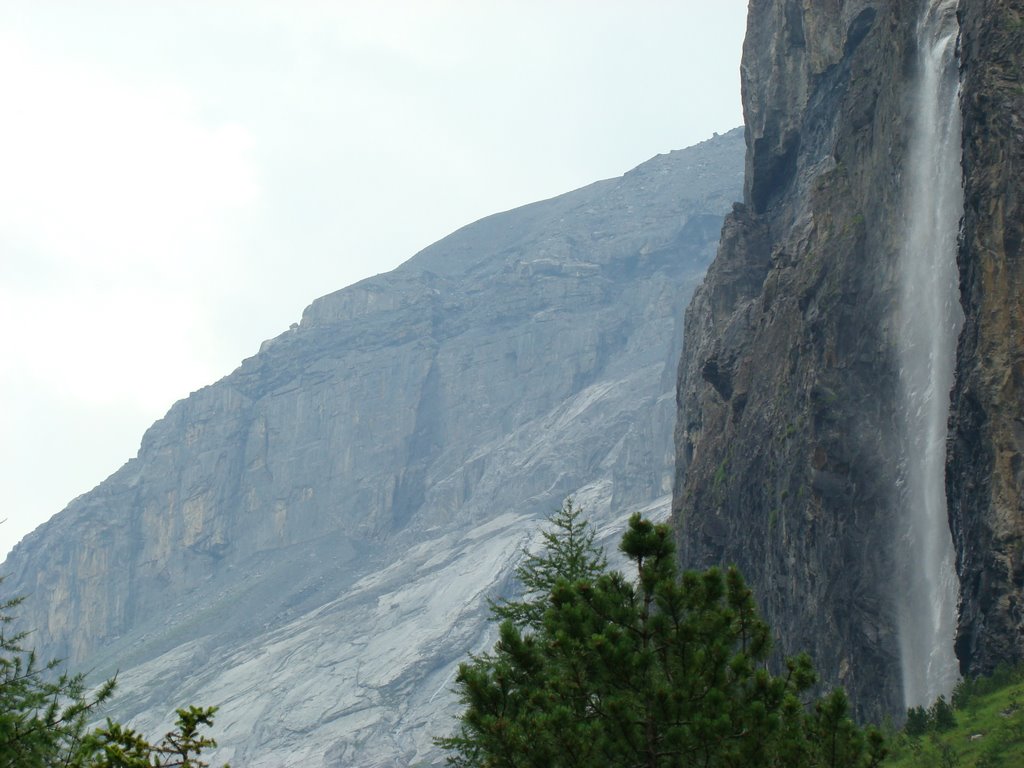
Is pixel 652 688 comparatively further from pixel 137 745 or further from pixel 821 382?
pixel 821 382

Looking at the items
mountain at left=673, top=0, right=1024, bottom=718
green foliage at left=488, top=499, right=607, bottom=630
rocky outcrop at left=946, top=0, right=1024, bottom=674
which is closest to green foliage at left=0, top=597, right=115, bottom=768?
green foliage at left=488, top=499, right=607, bottom=630

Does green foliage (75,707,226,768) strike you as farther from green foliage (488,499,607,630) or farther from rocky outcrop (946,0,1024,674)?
rocky outcrop (946,0,1024,674)

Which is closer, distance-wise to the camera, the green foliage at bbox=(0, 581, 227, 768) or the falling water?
the green foliage at bbox=(0, 581, 227, 768)

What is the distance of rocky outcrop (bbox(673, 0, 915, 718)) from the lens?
5756cm

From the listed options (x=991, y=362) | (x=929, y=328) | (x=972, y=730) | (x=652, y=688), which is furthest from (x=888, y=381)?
(x=652, y=688)

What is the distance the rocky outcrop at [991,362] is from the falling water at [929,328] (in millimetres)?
7163

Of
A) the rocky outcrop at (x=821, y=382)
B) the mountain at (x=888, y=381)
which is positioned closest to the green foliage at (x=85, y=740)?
the mountain at (x=888, y=381)

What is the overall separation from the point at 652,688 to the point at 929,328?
4358 cm

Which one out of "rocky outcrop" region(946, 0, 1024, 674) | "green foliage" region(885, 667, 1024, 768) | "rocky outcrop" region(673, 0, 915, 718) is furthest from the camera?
"rocky outcrop" region(673, 0, 915, 718)

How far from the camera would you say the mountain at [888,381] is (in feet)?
144

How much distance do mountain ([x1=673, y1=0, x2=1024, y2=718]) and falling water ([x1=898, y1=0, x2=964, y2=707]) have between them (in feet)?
0.33

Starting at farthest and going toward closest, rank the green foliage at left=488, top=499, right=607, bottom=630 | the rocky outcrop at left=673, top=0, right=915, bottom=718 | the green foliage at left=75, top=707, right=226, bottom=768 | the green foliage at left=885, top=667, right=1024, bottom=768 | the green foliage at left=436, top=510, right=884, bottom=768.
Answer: the rocky outcrop at left=673, top=0, right=915, bottom=718
the green foliage at left=488, top=499, right=607, bottom=630
the green foliage at left=885, top=667, right=1024, bottom=768
the green foliage at left=436, top=510, right=884, bottom=768
the green foliage at left=75, top=707, right=226, bottom=768

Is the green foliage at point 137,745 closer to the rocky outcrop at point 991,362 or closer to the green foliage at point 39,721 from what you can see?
the green foliage at point 39,721

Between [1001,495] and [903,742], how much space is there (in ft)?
35.6
